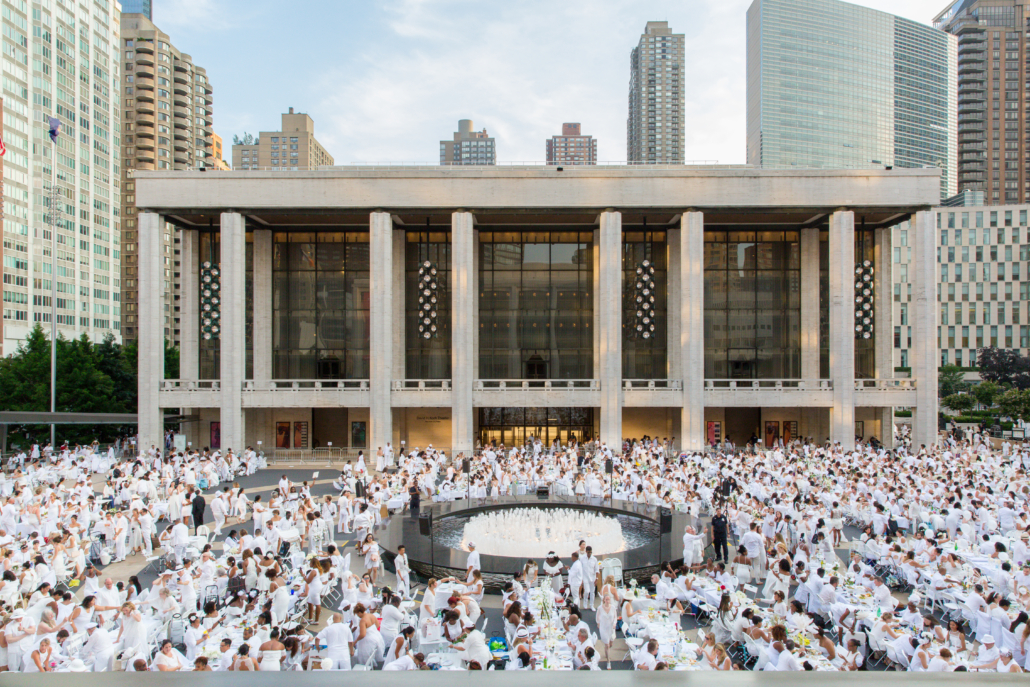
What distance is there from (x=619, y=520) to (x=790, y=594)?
7.12m

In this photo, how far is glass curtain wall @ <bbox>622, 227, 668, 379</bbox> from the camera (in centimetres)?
4359

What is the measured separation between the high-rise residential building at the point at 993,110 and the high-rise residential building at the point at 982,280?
244ft

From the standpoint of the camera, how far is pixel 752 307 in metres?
44.1

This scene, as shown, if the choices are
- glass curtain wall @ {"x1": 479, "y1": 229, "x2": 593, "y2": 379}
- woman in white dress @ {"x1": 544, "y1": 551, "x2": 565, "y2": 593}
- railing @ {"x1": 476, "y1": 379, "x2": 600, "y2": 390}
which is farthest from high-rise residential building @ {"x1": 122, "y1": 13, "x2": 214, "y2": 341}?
woman in white dress @ {"x1": 544, "y1": 551, "x2": 565, "y2": 593}

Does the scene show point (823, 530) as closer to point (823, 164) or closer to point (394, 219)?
point (394, 219)

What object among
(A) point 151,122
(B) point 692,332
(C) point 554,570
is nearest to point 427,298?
(B) point 692,332

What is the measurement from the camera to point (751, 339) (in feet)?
144

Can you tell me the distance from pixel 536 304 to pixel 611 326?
7.47 metres

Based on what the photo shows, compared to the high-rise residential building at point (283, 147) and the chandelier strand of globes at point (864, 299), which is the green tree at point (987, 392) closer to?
the chandelier strand of globes at point (864, 299)

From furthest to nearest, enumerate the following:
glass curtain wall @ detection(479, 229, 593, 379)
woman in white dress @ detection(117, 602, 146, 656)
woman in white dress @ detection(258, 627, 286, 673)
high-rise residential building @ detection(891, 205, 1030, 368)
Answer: high-rise residential building @ detection(891, 205, 1030, 368) → glass curtain wall @ detection(479, 229, 593, 379) → woman in white dress @ detection(117, 602, 146, 656) → woman in white dress @ detection(258, 627, 286, 673)

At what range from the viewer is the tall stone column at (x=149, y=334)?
123ft

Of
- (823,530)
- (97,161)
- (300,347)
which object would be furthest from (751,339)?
(97,161)

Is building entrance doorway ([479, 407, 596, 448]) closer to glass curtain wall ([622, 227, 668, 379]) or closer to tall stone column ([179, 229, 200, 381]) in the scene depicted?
glass curtain wall ([622, 227, 668, 379])

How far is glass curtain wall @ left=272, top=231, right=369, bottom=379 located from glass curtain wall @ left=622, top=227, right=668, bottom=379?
58.6ft
